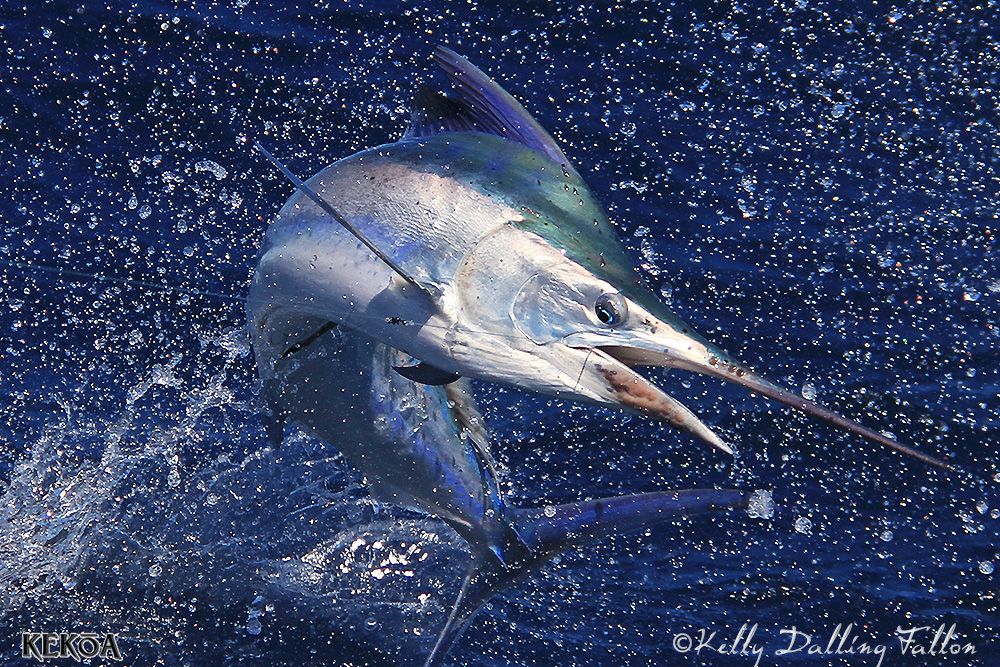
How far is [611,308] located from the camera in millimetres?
1808

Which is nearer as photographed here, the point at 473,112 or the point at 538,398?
the point at 473,112

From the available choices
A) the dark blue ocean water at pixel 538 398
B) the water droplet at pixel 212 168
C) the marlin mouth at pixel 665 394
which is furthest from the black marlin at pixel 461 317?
the water droplet at pixel 212 168

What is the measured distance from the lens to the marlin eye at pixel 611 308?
1800 mm

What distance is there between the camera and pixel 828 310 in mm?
4281

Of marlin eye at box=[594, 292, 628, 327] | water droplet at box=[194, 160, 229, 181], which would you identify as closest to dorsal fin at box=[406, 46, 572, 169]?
marlin eye at box=[594, 292, 628, 327]

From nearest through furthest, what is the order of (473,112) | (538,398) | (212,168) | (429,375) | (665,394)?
(665,394), (429,375), (473,112), (538,398), (212,168)

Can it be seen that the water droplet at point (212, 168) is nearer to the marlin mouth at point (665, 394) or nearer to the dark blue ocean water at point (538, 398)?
the dark blue ocean water at point (538, 398)

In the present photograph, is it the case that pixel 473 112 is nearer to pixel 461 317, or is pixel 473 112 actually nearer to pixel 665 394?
pixel 461 317
